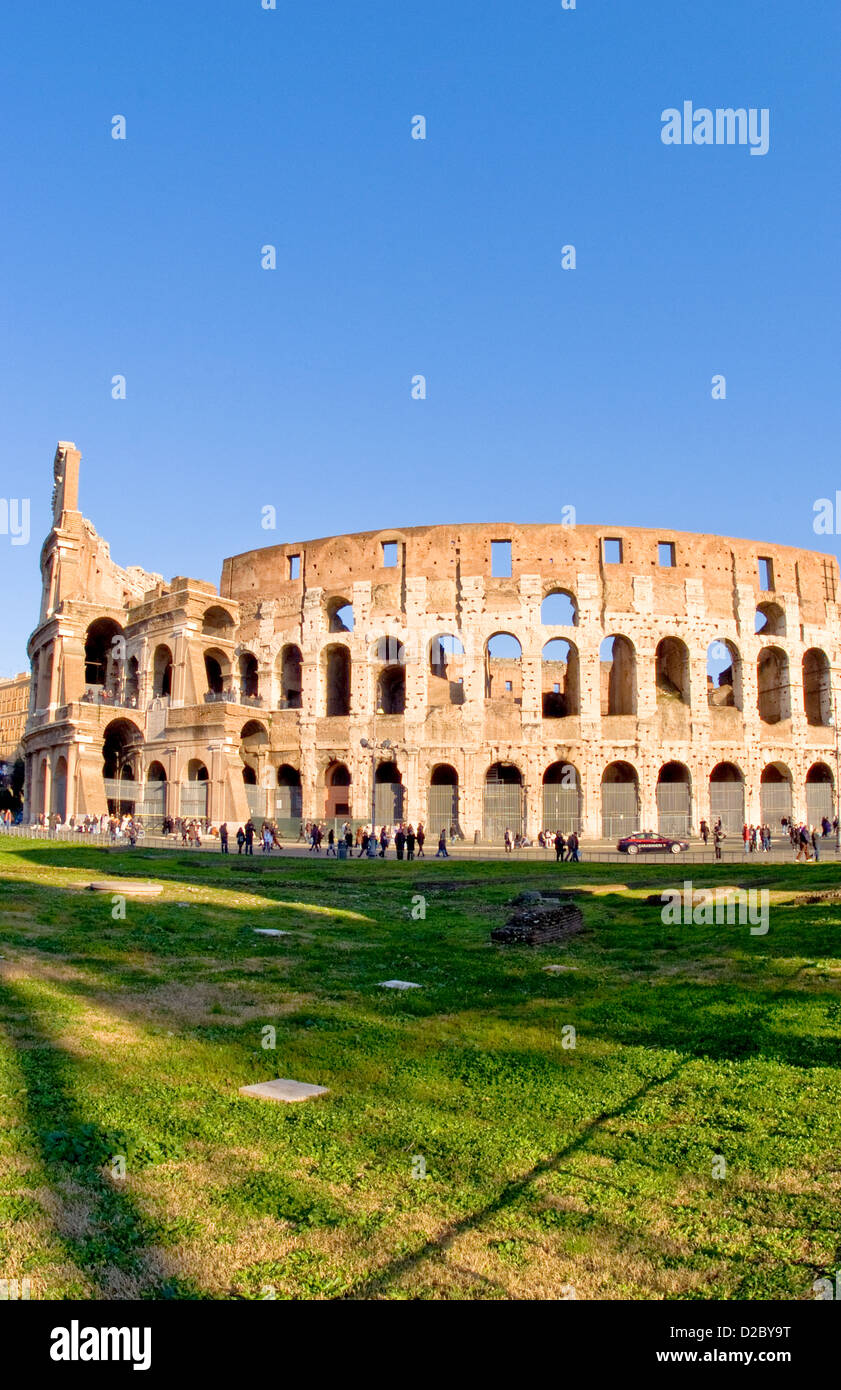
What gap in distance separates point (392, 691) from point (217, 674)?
414 inches

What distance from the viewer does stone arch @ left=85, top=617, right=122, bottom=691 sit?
50.6m

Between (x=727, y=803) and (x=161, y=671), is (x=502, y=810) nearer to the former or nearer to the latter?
(x=727, y=803)

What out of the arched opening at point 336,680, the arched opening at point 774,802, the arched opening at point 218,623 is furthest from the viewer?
the arched opening at point 218,623

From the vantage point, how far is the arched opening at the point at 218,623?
47281mm

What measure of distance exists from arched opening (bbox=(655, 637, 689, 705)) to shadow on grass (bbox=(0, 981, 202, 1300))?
38.7 meters

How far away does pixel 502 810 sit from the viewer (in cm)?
4103

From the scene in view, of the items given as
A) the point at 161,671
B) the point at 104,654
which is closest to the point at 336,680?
the point at 161,671

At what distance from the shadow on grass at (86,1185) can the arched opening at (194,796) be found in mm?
35615

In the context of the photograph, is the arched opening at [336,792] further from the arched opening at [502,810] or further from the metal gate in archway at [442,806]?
the arched opening at [502,810]

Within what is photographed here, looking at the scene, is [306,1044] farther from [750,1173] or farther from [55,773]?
[55,773]

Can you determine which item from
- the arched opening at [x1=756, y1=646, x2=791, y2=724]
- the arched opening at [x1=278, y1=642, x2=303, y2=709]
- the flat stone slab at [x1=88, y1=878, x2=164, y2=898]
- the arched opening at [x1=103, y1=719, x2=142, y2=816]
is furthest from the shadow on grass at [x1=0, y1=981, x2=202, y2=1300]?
the arched opening at [x1=756, y1=646, x2=791, y2=724]

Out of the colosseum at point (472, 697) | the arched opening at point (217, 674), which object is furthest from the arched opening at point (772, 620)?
the arched opening at point (217, 674)

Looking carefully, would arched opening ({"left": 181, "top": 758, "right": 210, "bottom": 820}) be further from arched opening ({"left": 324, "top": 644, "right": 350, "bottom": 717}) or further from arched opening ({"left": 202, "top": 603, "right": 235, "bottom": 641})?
arched opening ({"left": 202, "top": 603, "right": 235, "bottom": 641})
